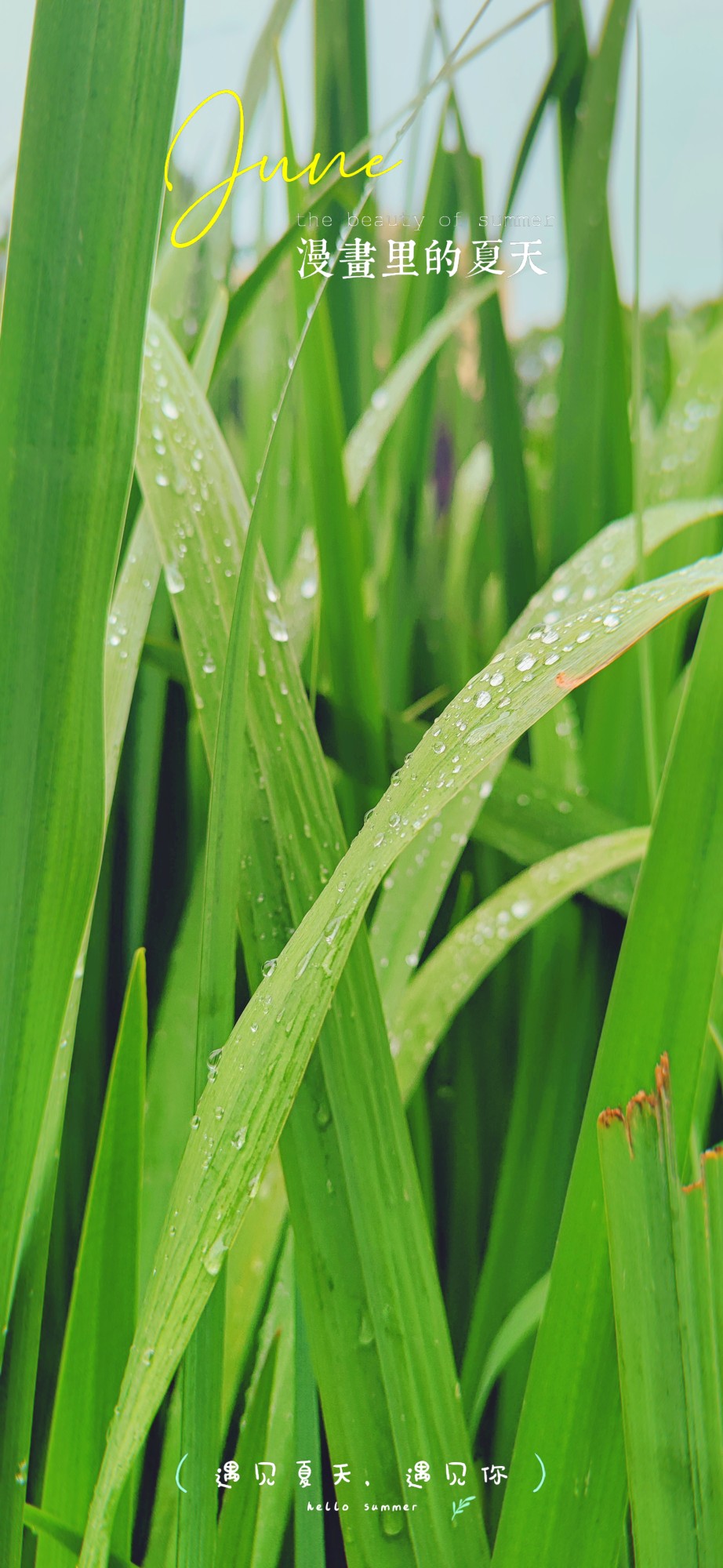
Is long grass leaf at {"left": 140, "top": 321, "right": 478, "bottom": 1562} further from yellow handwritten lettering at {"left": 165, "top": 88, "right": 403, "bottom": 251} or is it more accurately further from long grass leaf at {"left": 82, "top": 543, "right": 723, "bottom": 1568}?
yellow handwritten lettering at {"left": 165, "top": 88, "right": 403, "bottom": 251}

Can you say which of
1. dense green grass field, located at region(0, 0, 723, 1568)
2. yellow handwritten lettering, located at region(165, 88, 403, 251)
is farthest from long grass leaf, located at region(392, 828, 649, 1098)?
yellow handwritten lettering, located at region(165, 88, 403, 251)

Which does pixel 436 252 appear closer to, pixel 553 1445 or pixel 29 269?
pixel 29 269

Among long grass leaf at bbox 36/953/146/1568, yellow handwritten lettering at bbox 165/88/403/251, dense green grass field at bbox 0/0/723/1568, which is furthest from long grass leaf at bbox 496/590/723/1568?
yellow handwritten lettering at bbox 165/88/403/251

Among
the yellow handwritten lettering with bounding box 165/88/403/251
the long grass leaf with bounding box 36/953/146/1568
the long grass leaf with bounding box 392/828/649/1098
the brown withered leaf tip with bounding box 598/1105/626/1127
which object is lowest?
the long grass leaf with bounding box 36/953/146/1568

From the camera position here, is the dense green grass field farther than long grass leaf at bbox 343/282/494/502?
No

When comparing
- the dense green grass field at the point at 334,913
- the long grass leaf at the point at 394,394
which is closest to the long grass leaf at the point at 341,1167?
the dense green grass field at the point at 334,913

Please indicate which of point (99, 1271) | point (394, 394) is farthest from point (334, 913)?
point (394, 394)

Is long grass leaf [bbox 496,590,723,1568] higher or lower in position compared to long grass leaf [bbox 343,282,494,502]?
lower

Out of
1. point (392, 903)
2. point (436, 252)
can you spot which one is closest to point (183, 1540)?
point (392, 903)
